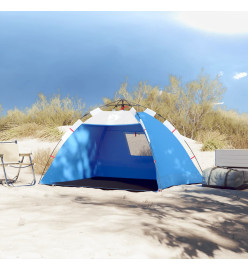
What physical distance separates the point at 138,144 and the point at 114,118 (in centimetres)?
95

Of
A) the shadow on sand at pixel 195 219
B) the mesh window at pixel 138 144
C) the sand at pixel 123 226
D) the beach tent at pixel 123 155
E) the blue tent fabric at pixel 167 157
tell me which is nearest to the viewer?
the sand at pixel 123 226

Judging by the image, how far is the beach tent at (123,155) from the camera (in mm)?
6188

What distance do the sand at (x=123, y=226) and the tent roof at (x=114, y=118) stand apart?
1565 mm

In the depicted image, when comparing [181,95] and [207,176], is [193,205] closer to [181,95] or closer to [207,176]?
[207,176]

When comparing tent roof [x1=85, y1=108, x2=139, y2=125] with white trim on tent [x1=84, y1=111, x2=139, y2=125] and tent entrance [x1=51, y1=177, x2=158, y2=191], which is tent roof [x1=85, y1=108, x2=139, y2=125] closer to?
white trim on tent [x1=84, y1=111, x2=139, y2=125]

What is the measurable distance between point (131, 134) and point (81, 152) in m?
1.01

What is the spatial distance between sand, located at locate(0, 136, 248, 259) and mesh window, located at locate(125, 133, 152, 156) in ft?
6.70

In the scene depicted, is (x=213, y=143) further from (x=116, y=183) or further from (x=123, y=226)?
(x=123, y=226)

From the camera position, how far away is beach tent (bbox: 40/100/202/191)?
20.3 ft

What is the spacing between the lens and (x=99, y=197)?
201 inches

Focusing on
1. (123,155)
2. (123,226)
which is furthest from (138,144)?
(123,226)

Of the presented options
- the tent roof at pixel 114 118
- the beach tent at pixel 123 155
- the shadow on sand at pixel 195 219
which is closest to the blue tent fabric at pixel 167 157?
the beach tent at pixel 123 155

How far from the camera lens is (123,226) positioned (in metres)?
3.15

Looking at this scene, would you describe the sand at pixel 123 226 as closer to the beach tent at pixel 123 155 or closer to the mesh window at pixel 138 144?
the beach tent at pixel 123 155
